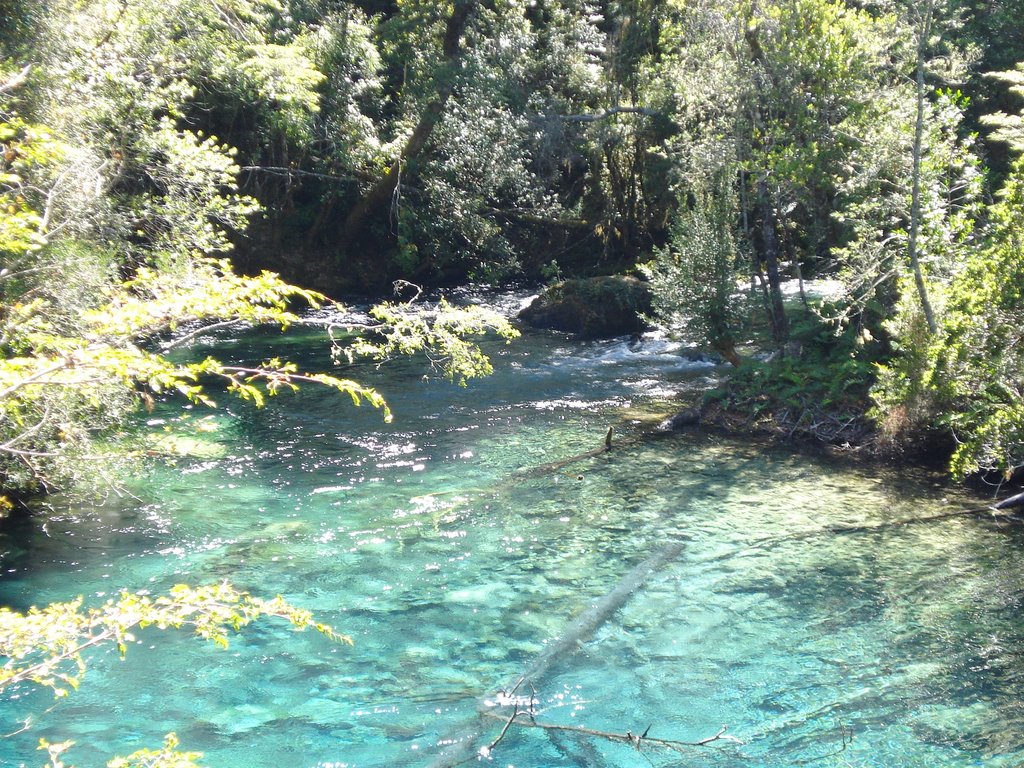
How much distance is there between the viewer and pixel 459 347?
7.74m

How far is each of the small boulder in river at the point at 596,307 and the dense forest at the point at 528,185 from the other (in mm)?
2614

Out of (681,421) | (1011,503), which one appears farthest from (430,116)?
(1011,503)

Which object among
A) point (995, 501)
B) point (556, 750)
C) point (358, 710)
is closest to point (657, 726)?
point (556, 750)

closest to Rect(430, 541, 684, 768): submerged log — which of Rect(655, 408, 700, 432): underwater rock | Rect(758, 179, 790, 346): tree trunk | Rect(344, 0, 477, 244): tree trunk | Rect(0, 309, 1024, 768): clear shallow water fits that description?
Rect(0, 309, 1024, 768): clear shallow water

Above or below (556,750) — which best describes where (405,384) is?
above

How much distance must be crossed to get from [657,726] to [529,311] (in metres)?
17.0

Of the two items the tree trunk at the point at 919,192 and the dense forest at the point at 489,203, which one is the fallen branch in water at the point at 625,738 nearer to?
the dense forest at the point at 489,203

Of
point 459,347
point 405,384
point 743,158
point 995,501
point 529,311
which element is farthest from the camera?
point 529,311

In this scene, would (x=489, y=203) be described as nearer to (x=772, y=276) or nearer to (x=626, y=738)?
(x=772, y=276)

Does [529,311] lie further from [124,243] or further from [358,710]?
[358,710]

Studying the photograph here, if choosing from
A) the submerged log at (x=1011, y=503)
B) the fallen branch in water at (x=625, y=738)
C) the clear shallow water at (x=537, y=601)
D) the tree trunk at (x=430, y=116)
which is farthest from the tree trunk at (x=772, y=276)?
the fallen branch in water at (x=625, y=738)

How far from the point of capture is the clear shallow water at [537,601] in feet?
19.6

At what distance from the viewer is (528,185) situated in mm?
25516

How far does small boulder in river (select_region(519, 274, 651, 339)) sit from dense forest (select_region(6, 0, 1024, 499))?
8.57 feet
